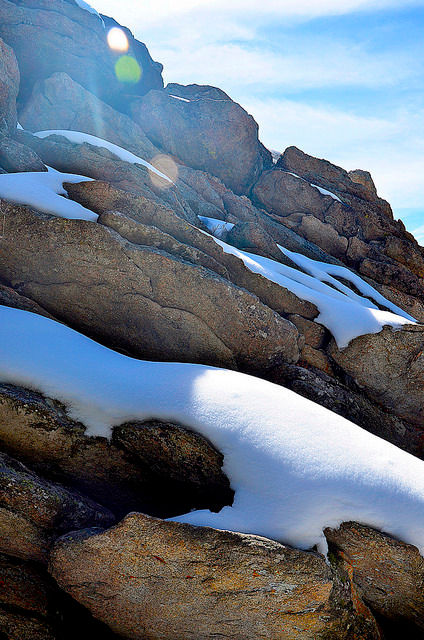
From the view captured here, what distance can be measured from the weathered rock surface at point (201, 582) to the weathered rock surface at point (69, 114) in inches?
937

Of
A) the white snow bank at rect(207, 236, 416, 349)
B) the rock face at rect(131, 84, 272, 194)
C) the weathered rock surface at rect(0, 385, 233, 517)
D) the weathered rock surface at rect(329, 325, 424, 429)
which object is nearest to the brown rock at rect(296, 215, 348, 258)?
the rock face at rect(131, 84, 272, 194)

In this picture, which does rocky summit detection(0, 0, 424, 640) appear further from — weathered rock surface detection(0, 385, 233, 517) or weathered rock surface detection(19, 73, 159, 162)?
weathered rock surface detection(19, 73, 159, 162)

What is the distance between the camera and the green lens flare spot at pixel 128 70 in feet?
108

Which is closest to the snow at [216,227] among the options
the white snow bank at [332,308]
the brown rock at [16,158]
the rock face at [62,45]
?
the white snow bank at [332,308]

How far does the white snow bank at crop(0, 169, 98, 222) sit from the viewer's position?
10102mm

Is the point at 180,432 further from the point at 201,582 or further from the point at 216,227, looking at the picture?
the point at 216,227

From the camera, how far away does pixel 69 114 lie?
24.8 m

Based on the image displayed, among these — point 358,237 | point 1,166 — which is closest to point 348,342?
point 1,166

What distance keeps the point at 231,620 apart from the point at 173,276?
7213mm

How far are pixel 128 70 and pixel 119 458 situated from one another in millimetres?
36490

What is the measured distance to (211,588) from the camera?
521 centimetres

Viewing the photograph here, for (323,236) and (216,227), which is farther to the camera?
(323,236)

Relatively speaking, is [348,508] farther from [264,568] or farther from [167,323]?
[167,323]

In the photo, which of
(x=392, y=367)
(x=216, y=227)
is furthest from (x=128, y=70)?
(x=392, y=367)
